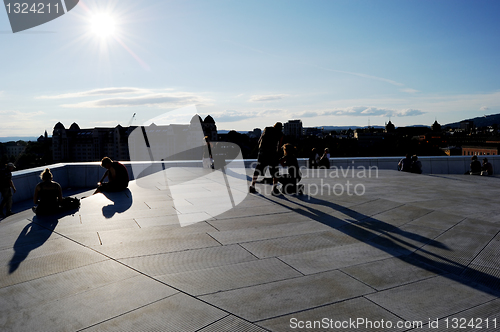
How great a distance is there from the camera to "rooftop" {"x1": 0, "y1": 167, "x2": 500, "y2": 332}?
3.29 meters

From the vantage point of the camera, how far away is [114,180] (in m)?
10.3

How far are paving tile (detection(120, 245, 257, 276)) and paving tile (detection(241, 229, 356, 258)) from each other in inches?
8.2

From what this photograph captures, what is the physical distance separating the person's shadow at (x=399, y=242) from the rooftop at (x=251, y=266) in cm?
2

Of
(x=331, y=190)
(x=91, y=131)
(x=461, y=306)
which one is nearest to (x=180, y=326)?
(x=461, y=306)

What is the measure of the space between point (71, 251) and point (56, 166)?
11067 millimetres

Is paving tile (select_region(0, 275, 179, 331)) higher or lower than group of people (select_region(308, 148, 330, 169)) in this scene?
lower

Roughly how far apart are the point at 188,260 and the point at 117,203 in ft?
15.0

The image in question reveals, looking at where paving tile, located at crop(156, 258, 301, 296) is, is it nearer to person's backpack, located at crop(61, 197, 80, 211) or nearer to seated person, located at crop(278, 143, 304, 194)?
person's backpack, located at crop(61, 197, 80, 211)

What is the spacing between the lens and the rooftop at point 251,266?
3295 mm

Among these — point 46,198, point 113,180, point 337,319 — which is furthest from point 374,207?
point 113,180

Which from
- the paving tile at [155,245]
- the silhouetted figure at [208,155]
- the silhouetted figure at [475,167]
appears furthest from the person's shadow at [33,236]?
the silhouetted figure at [475,167]

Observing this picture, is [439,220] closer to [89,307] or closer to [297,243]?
[297,243]

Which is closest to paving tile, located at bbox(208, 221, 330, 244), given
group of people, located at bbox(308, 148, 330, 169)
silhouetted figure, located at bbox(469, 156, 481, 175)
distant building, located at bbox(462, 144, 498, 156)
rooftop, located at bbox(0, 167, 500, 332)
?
rooftop, located at bbox(0, 167, 500, 332)

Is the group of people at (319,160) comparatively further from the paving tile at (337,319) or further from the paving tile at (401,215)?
the paving tile at (337,319)
